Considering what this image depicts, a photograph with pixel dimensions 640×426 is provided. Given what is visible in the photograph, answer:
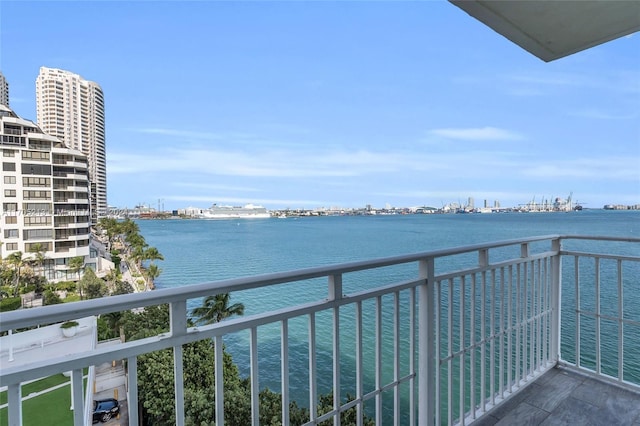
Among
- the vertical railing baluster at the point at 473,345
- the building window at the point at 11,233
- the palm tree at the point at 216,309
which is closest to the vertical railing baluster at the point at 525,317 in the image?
the vertical railing baluster at the point at 473,345

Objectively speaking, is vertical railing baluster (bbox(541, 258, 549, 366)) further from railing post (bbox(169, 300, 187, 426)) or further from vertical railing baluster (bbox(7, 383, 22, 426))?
vertical railing baluster (bbox(7, 383, 22, 426))

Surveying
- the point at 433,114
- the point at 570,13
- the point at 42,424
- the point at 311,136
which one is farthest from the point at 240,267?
the point at 570,13

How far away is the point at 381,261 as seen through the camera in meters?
1.27

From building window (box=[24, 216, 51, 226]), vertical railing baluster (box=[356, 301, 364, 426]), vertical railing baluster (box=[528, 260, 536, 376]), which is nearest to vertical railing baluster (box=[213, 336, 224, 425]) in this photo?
vertical railing baluster (box=[356, 301, 364, 426])

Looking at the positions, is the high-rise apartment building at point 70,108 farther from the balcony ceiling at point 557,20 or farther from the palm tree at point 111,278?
the balcony ceiling at point 557,20

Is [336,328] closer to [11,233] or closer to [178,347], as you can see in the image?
[178,347]

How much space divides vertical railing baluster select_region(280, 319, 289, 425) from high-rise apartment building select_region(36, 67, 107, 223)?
2481 centimetres

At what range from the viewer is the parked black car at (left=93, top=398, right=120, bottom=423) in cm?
1108

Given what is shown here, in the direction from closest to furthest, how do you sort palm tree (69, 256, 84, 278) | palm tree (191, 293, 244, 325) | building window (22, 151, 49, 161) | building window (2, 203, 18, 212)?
1. palm tree (191, 293, 244, 325)
2. building window (2, 203, 18, 212)
3. building window (22, 151, 49, 161)
4. palm tree (69, 256, 84, 278)

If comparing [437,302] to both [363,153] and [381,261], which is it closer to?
[381,261]

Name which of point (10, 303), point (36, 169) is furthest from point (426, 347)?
point (36, 169)

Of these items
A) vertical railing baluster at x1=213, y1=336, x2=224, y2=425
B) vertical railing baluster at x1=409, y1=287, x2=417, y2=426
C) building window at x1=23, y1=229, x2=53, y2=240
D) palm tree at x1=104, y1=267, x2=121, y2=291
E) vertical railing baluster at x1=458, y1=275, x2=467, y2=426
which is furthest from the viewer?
palm tree at x1=104, y1=267, x2=121, y2=291

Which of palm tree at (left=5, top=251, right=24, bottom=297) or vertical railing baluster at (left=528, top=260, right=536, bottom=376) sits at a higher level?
vertical railing baluster at (left=528, top=260, right=536, bottom=376)

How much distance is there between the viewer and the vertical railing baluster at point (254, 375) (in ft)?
3.10
